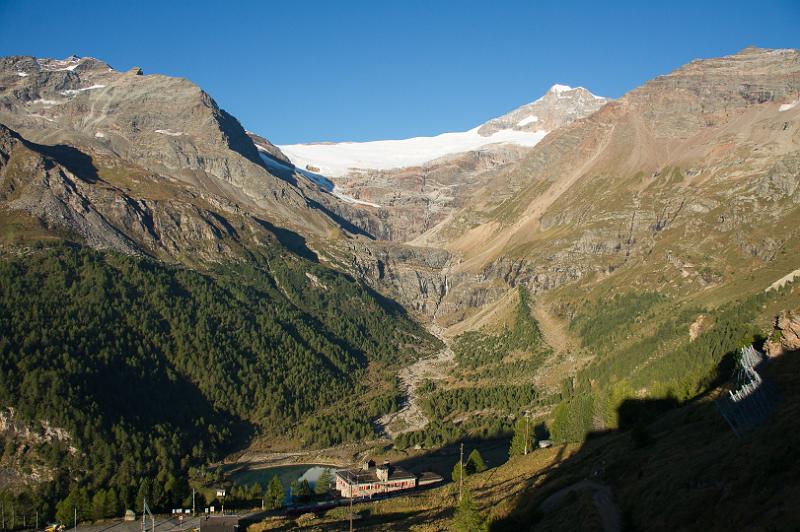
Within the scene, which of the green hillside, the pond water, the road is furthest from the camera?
the pond water

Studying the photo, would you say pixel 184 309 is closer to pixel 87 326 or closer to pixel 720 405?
pixel 87 326

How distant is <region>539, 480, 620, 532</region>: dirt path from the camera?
45.4 metres

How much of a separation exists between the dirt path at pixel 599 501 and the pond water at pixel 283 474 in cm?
7922

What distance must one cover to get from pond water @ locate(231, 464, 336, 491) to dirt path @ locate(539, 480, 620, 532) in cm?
7922

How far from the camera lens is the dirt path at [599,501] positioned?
45.4 m

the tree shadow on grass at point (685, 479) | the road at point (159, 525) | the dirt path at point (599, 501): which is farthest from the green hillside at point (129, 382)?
the dirt path at point (599, 501)

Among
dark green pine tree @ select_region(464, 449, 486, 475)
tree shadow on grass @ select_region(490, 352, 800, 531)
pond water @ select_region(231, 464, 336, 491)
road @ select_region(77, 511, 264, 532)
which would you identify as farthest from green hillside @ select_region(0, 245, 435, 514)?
tree shadow on grass @ select_region(490, 352, 800, 531)

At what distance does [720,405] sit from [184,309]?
544 feet

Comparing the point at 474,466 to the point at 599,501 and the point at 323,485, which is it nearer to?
the point at 323,485

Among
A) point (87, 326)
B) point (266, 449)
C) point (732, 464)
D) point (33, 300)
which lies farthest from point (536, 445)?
point (33, 300)

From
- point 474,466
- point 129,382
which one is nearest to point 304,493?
point 474,466

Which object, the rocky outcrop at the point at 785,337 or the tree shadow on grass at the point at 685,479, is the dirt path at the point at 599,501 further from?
the rocky outcrop at the point at 785,337

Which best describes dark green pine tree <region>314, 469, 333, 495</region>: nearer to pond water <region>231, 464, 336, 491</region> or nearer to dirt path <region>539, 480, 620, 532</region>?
pond water <region>231, 464, 336, 491</region>

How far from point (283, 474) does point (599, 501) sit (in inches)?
3990
